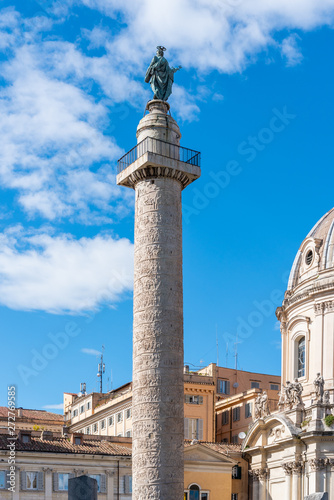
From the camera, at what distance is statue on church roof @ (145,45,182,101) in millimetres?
32000

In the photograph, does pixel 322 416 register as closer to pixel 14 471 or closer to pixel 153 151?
pixel 14 471

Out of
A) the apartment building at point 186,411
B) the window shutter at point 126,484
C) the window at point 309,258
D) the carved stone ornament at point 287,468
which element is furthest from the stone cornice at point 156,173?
the apartment building at point 186,411

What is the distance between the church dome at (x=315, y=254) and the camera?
1900 inches

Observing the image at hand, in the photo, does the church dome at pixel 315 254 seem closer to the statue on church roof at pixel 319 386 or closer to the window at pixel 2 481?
the statue on church roof at pixel 319 386

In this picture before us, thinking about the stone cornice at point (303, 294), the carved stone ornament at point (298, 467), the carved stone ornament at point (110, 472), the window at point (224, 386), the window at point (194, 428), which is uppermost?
the stone cornice at point (303, 294)

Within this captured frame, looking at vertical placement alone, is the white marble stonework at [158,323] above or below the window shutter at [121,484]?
above

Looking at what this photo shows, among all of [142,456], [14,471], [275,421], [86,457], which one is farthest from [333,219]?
[142,456]

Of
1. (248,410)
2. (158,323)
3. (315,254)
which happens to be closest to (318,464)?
(248,410)

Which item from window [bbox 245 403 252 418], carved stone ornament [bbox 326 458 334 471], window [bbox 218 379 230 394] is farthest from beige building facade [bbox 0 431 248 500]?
window [bbox 218 379 230 394]

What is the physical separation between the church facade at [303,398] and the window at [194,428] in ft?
17.8

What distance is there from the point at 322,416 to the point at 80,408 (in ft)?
90.0

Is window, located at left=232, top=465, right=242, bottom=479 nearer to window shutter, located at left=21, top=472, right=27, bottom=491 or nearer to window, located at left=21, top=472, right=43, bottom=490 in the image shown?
window, located at left=21, top=472, right=43, bottom=490

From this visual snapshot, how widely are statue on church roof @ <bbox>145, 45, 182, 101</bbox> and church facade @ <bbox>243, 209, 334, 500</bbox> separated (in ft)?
57.9

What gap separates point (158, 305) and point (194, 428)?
87.4 ft
